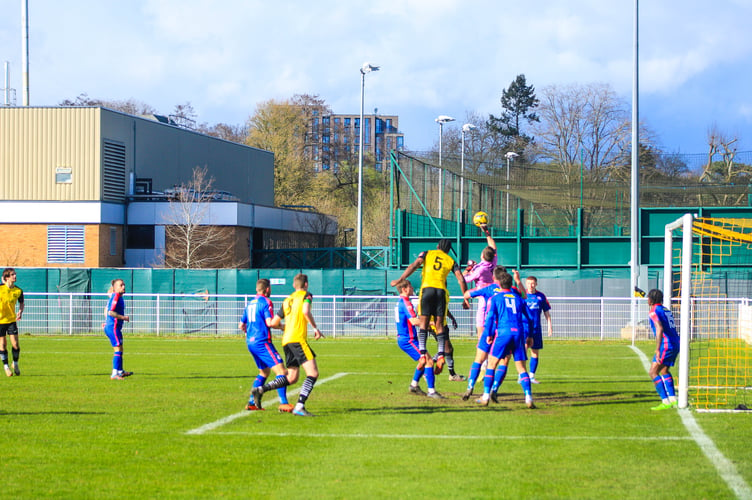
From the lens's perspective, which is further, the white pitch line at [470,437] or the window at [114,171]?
the window at [114,171]

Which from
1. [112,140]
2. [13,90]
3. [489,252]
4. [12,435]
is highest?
[13,90]

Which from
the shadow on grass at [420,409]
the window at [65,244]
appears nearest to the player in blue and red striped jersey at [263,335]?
the shadow on grass at [420,409]

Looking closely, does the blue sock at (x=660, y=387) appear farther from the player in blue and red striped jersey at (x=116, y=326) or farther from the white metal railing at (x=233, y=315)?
the white metal railing at (x=233, y=315)

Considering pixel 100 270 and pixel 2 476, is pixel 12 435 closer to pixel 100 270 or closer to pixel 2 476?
pixel 2 476

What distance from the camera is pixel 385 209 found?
2591 inches

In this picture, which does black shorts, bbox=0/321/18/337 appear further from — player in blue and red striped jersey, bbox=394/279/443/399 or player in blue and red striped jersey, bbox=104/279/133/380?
player in blue and red striped jersey, bbox=394/279/443/399

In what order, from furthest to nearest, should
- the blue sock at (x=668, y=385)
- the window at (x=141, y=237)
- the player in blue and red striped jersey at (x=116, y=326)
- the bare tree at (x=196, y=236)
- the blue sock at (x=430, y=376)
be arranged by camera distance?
the window at (x=141, y=237)
the bare tree at (x=196, y=236)
the player in blue and red striped jersey at (x=116, y=326)
the blue sock at (x=430, y=376)
the blue sock at (x=668, y=385)

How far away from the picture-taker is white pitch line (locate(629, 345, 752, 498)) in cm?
693

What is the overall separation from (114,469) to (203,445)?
4.18 feet

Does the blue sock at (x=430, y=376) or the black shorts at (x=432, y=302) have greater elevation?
the black shorts at (x=432, y=302)

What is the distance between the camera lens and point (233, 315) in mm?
28547

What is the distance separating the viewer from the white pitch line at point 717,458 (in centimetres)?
693

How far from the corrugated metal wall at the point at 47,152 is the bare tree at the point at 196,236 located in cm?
413

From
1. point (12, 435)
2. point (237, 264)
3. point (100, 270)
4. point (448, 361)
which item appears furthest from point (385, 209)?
point (12, 435)
